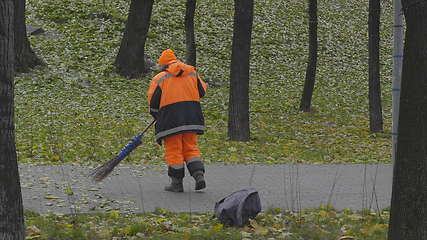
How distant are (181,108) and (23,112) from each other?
328 inches

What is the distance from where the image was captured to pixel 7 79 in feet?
15.5

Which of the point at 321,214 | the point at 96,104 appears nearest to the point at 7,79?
the point at 321,214

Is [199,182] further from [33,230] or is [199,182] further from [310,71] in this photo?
[310,71]

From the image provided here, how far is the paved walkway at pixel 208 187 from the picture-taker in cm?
788

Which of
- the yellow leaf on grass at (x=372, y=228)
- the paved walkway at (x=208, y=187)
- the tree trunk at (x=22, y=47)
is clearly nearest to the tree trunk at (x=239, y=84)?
the paved walkway at (x=208, y=187)

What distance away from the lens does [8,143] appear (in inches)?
188

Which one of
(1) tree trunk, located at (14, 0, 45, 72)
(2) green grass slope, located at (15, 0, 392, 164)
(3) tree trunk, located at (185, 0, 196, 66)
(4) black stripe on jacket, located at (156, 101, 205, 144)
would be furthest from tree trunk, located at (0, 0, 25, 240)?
(1) tree trunk, located at (14, 0, 45, 72)

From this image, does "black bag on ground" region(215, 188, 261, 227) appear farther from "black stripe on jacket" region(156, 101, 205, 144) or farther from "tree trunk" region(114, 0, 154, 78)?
"tree trunk" region(114, 0, 154, 78)

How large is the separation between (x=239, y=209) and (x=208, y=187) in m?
2.47

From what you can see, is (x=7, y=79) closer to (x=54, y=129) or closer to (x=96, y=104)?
(x=54, y=129)

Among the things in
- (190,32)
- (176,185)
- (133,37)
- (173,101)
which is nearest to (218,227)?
(176,185)

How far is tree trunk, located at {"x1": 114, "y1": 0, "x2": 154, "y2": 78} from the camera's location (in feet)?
69.5

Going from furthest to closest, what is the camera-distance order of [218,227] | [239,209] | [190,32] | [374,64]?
[190,32] < [374,64] < [239,209] < [218,227]

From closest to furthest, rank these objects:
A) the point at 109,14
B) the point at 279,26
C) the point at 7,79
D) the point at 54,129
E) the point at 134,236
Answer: the point at 7,79
the point at 134,236
the point at 54,129
the point at 109,14
the point at 279,26
